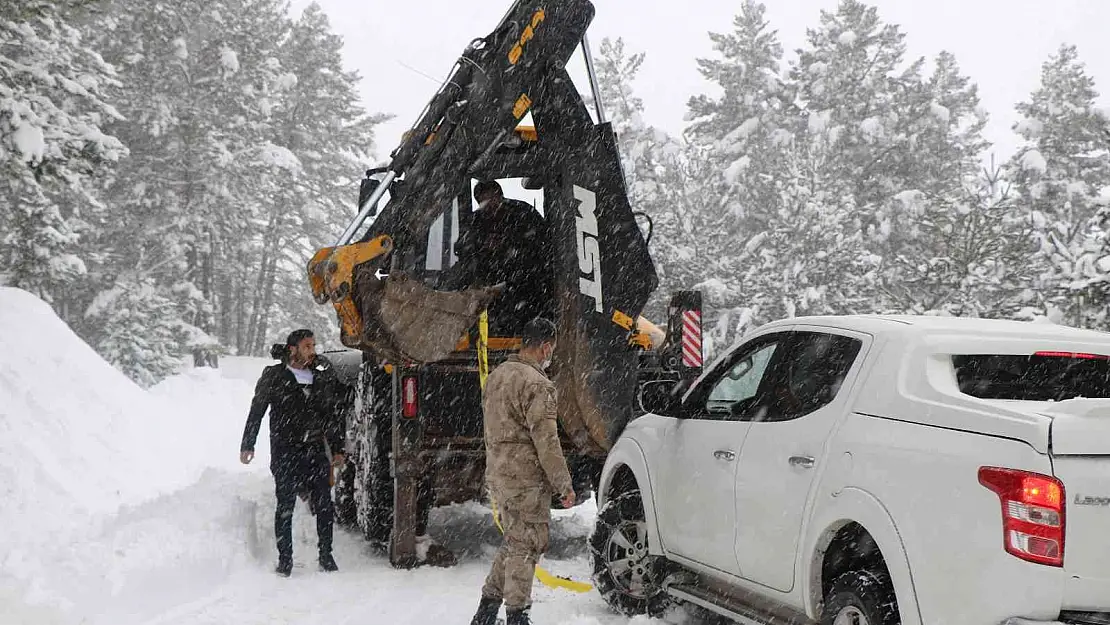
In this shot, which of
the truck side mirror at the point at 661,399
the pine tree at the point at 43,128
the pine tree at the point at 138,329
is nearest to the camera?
the truck side mirror at the point at 661,399

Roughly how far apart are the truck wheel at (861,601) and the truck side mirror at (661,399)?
1.87m

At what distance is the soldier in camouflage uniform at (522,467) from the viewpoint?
5895mm

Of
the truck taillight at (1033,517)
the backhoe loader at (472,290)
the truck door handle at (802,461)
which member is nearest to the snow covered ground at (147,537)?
the backhoe loader at (472,290)

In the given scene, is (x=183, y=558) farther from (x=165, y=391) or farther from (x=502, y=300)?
(x=165, y=391)

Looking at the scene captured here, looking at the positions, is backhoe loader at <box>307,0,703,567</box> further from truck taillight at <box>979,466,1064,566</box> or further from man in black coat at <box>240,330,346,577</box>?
truck taillight at <box>979,466,1064,566</box>

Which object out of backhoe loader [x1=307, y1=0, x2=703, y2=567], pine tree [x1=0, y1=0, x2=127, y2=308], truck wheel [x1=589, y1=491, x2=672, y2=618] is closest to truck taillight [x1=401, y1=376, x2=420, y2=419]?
backhoe loader [x1=307, y1=0, x2=703, y2=567]

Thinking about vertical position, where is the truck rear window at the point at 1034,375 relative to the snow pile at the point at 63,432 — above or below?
above


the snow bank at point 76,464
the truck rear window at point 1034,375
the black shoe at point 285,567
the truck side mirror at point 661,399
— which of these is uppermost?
the truck rear window at point 1034,375

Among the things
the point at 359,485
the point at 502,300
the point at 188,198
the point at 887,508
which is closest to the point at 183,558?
the point at 359,485

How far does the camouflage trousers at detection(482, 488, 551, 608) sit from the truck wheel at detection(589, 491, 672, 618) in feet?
2.89

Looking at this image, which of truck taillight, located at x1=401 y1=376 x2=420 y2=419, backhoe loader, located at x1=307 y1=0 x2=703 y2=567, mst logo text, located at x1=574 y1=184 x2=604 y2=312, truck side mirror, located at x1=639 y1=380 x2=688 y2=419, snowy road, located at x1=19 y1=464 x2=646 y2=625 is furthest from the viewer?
truck taillight, located at x1=401 y1=376 x2=420 y2=419

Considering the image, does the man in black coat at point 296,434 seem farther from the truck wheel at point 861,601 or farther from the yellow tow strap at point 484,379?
the truck wheel at point 861,601

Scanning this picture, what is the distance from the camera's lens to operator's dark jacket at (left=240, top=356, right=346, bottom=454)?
8.62 m

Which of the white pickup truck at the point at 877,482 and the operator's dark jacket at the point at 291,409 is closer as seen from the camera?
the white pickup truck at the point at 877,482
